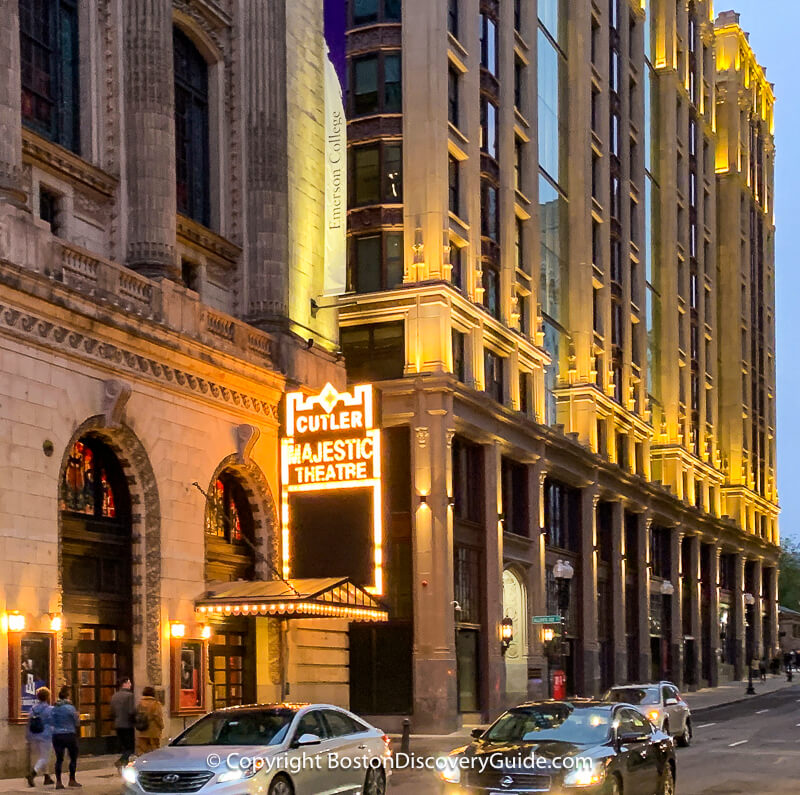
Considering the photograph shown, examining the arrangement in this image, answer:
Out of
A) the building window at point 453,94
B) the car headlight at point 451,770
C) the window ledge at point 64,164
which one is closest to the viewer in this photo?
the car headlight at point 451,770

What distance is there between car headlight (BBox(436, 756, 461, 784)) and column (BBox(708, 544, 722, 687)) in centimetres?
6753

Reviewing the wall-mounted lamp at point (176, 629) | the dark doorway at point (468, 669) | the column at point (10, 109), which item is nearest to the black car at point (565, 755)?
the wall-mounted lamp at point (176, 629)

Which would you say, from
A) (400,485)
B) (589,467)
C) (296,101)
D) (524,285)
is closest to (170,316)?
(296,101)

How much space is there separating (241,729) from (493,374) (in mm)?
33341

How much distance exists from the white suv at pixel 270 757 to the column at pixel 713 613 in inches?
2584

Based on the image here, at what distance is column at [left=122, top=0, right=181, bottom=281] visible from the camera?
34.0 meters

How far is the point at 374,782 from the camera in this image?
21.5m

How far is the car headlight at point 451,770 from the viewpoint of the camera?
19188mm

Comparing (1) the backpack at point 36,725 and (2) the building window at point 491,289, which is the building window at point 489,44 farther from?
(1) the backpack at point 36,725

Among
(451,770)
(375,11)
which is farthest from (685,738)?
(375,11)

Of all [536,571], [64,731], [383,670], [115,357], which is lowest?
[383,670]

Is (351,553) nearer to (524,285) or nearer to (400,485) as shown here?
(400,485)

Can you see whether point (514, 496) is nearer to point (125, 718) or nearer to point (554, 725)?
point (125, 718)

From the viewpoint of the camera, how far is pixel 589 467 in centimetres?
6159
